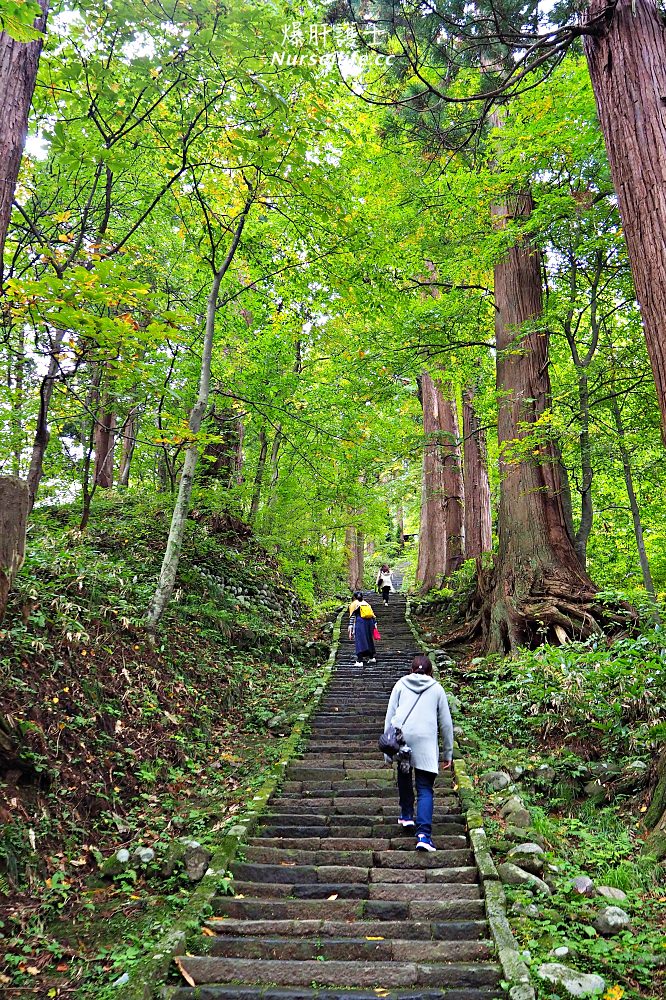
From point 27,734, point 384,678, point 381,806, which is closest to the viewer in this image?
point 27,734

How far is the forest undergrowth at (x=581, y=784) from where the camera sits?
3785 mm

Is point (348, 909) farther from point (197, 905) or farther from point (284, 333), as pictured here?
point (284, 333)

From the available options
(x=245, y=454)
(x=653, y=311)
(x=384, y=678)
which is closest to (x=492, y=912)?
(x=653, y=311)

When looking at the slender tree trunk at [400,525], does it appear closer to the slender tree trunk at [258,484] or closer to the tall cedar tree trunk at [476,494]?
the tall cedar tree trunk at [476,494]

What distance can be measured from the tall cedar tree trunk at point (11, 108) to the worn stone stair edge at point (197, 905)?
5.31 m

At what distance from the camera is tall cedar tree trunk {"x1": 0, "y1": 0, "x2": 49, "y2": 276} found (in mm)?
4695

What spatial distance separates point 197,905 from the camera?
14.5 ft

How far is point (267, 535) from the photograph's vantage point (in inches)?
567

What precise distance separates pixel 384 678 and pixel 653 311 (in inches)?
347

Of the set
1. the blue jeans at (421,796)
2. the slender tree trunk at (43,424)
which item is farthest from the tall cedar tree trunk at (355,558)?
the blue jeans at (421,796)

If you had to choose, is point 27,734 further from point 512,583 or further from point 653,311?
point 512,583

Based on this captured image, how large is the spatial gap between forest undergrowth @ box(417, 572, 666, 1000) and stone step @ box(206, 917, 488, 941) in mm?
391

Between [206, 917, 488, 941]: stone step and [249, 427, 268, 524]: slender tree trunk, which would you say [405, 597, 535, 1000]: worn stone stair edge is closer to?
[206, 917, 488, 941]: stone step

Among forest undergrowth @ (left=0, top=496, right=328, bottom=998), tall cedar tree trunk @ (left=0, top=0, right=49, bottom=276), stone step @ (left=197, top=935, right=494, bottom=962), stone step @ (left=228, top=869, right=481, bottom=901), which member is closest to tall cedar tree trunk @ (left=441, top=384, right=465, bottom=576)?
forest undergrowth @ (left=0, top=496, right=328, bottom=998)
